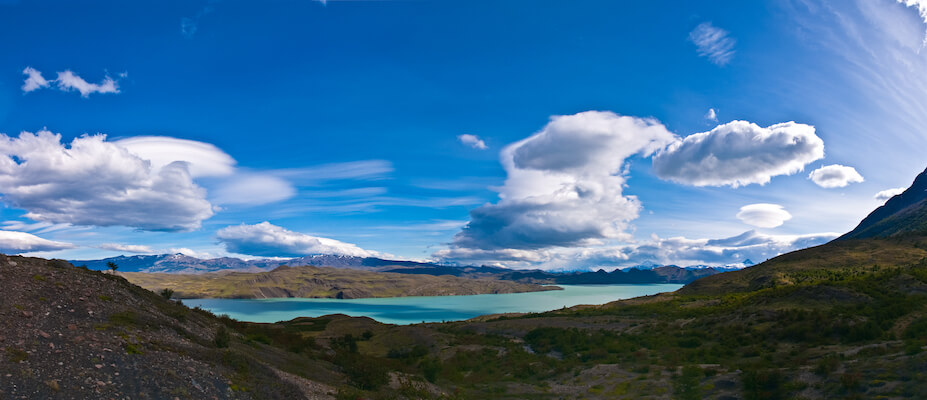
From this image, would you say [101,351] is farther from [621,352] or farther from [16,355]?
[621,352]

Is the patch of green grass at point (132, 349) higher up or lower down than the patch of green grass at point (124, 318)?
lower down

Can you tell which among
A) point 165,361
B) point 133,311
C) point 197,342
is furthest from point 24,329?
point 197,342

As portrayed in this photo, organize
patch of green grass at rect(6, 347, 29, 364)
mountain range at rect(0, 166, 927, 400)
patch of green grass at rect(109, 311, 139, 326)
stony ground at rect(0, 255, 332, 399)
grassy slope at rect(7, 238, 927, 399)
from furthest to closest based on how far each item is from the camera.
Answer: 1. grassy slope at rect(7, 238, 927, 399)
2. patch of green grass at rect(109, 311, 139, 326)
3. mountain range at rect(0, 166, 927, 400)
4. stony ground at rect(0, 255, 332, 399)
5. patch of green grass at rect(6, 347, 29, 364)

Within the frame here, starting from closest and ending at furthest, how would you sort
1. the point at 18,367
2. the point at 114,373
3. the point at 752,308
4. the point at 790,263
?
1. the point at 18,367
2. the point at 114,373
3. the point at 752,308
4. the point at 790,263

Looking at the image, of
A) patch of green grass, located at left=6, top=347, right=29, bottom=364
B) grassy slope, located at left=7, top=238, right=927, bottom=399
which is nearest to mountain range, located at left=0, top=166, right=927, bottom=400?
patch of green grass, located at left=6, top=347, right=29, bottom=364

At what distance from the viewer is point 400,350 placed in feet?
176

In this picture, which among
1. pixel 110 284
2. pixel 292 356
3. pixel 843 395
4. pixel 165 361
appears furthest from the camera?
pixel 292 356

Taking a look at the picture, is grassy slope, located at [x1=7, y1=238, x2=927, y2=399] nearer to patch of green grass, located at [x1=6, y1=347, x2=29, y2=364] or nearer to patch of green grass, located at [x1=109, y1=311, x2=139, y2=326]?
patch of green grass, located at [x1=6, y1=347, x2=29, y2=364]

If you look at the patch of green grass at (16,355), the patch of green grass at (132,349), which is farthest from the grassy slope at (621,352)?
the patch of green grass at (132,349)

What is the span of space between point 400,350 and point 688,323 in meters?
39.1

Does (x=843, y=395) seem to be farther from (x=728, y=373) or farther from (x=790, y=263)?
(x=790, y=263)

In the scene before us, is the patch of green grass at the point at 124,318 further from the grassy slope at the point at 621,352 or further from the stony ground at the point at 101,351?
the grassy slope at the point at 621,352

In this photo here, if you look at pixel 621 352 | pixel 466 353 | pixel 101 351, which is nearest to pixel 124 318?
pixel 101 351

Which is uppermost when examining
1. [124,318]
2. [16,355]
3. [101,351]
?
[124,318]
